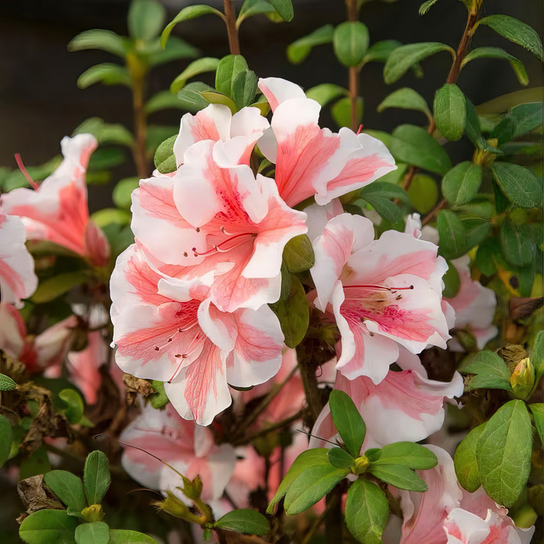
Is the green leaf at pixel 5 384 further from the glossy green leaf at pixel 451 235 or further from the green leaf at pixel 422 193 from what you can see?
the green leaf at pixel 422 193

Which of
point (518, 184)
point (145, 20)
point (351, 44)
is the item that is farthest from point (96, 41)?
point (518, 184)

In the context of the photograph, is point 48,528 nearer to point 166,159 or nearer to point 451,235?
point 166,159

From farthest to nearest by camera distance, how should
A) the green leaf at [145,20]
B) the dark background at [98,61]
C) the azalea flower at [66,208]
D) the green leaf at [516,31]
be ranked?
1. the dark background at [98,61]
2. the green leaf at [145,20]
3. the azalea flower at [66,208]
4. the green leaf at [516,31]

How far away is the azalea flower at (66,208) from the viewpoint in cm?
69

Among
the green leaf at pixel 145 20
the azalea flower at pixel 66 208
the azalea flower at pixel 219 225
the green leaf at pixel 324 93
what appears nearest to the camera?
the azalea flower at pixel 219 225

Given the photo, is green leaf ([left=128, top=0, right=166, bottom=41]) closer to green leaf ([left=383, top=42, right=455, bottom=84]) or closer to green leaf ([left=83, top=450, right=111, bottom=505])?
green leaf ([left=383, top=42, right=455, bottom=84])

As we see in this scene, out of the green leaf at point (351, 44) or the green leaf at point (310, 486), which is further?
the green leaf at point (351, 44)

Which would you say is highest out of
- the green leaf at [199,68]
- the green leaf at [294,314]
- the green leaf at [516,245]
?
the green leaf at [199,68]

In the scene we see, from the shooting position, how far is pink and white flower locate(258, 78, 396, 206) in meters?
0.49

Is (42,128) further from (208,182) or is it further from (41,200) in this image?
(208,182)

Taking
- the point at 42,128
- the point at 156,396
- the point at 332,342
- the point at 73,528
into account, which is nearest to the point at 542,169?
the point at 332,342

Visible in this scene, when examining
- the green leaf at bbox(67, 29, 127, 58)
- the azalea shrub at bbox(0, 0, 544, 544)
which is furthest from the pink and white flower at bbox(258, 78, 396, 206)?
the green leaf at bbox(67, 29, 127, 58)

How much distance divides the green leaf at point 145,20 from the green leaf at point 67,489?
69 centimetres

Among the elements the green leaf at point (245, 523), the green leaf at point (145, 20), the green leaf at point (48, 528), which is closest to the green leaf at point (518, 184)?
the green leaf at point (245, 523)
